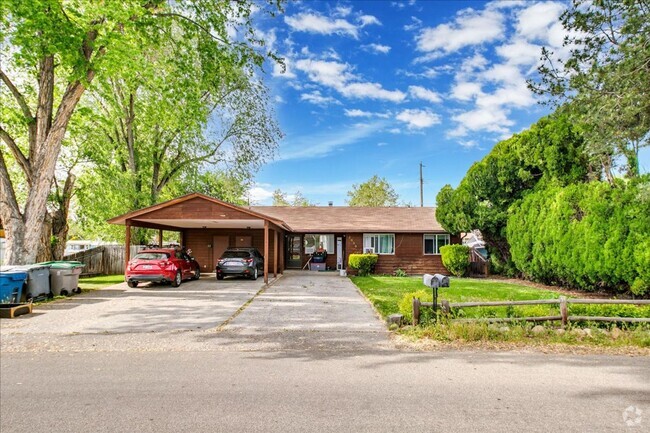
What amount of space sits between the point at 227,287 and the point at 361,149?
2420 cm

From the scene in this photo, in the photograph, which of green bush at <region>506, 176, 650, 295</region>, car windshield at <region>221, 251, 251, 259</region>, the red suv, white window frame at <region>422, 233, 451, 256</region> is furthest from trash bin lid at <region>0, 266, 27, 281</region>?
white window frame at <region>422, 233, 451, 256</region>

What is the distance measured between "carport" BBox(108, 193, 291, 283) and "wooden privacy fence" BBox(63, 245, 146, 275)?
3271 mm

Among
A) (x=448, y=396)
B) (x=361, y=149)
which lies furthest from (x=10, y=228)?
(x=361, y=149)

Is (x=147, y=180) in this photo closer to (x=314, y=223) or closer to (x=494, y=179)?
(x=314, y=223)

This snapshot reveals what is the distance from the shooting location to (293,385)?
16.1ft

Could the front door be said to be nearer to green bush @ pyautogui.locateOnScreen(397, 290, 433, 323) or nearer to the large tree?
the large tree

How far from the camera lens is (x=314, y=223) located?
80.4 feet

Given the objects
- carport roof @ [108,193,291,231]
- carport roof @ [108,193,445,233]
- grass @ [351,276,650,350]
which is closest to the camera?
grass @ [351,276,650,350]

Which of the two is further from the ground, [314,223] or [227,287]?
[314,223]

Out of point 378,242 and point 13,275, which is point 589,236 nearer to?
point 378,242

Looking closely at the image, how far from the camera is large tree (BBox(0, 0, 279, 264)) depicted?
36.8 ft

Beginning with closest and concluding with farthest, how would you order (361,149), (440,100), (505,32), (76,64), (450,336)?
(450,336)
(76,64)
(505,32)
(440,100)
(361,149)

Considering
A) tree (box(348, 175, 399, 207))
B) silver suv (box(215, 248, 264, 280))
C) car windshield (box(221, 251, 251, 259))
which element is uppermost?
tree (box(348, 175, 399, 207))

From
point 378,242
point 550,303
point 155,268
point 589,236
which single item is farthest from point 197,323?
point 378,242
